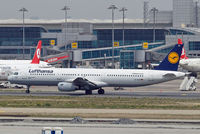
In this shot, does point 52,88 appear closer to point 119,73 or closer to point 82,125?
point 119,73

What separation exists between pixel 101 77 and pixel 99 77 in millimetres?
277

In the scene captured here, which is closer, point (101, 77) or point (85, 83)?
point (85, 83)

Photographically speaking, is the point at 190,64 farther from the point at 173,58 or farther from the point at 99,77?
the point at 99,77

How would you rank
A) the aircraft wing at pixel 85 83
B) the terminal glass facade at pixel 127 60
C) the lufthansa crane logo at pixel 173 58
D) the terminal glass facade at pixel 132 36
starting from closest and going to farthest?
the aircraft wing at pixel 85 83, the lufthansa crane logo at pixel 173 58, the terminal glass facade at pixel 127 60, the terminal glass facade at pixel 132 36

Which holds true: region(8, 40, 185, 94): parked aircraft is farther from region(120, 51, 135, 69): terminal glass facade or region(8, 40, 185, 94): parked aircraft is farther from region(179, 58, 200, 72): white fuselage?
region(120, 51, 135, 69): terminal glass facade

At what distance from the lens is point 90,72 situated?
239 ft

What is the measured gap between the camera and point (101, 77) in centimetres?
7181

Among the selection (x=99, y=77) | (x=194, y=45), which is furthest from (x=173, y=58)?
(x=194, y=45)

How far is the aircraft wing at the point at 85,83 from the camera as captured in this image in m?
69.9

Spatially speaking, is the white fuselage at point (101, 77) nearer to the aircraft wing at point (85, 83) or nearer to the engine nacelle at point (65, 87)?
the aircraft wing at point (85, 83)

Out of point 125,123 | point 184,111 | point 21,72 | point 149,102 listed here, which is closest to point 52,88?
point 21,72

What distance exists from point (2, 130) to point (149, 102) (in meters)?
25.9

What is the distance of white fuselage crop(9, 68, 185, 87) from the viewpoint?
233 ft

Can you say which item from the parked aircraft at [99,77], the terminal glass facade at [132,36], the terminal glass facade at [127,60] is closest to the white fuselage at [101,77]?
the parked aircraft at [99,77]
